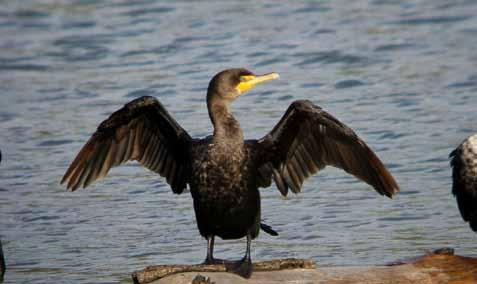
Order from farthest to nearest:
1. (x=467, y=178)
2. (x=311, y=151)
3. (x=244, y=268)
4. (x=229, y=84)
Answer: (x=467, y=178) → (x=311, y=151) → (x=229, y=84) → (x=244, y=268)

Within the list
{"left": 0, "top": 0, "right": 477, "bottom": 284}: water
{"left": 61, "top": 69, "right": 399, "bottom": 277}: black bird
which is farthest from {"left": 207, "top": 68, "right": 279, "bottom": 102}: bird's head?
{"left": 0, "top": 0, "right": 477, "bottom": 284}: water

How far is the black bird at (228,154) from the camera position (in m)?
8.04

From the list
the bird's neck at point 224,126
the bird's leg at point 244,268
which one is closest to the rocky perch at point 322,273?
the bird's leg at point 244,268

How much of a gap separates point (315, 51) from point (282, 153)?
763 cm

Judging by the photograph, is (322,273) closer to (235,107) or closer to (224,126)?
(224,126)

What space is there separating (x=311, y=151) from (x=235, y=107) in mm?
5147

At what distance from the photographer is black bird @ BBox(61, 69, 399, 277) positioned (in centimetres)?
804

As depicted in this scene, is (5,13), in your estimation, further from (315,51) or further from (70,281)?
(70,281)

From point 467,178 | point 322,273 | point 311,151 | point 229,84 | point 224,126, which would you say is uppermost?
point 229,84

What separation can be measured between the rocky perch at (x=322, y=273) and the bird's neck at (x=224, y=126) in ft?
2.68

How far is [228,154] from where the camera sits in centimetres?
803

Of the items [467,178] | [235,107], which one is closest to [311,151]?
[467,178]

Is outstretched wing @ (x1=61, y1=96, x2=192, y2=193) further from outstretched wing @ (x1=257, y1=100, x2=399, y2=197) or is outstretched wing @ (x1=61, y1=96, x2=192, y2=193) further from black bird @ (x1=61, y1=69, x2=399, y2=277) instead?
outstretched wing @ (x1=257, y1=100, x2=399, y2=197)

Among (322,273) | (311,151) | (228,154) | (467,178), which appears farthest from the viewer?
(467,178)
